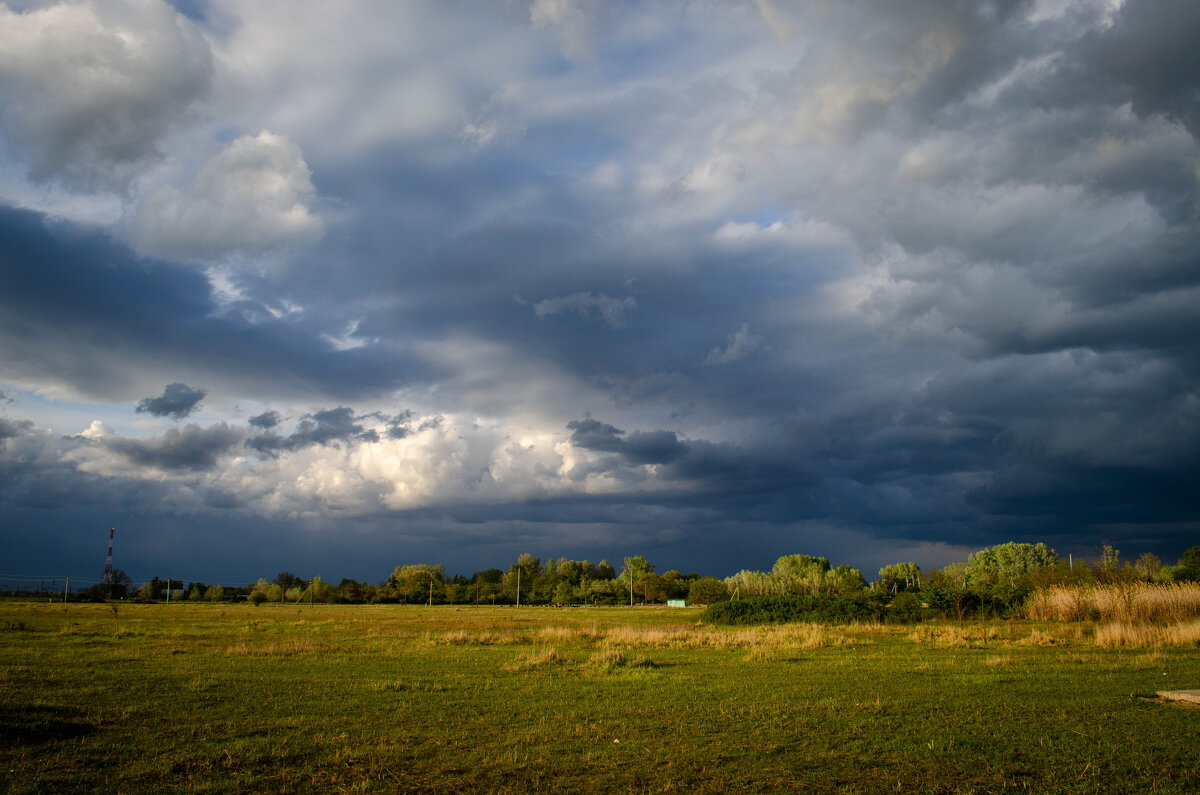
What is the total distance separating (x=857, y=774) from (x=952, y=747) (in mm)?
2362

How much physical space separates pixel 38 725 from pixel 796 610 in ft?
146

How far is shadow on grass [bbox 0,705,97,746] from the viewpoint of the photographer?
10547 millimetres

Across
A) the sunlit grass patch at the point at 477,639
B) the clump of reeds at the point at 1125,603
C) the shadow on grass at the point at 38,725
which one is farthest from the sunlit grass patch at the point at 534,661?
the clump of reeds at the point at 1125,603

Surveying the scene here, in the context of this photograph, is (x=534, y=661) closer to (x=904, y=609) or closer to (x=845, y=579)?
(x=904, y=609)

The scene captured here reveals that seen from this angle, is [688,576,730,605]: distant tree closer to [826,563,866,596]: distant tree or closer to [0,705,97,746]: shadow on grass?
[826,563,866,596]: distant tree

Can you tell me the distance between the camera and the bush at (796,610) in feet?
146

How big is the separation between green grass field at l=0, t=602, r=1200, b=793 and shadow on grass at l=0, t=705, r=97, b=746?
43 millimetres

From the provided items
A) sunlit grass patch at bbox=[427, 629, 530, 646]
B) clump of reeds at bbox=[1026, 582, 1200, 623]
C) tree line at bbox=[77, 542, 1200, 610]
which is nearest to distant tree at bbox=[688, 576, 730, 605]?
tree line at bbox=[77, 542, 1200, 610]

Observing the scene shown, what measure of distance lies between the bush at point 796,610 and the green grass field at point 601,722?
21.1 metres

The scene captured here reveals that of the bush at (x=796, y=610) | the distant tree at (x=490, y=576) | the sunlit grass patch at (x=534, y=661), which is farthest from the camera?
the distant tree at (x=490, y=576)

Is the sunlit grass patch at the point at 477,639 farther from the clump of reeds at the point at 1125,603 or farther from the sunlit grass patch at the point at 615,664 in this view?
the clump of reeds at the point at 1125,603

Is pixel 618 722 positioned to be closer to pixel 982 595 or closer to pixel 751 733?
pixel 751 733

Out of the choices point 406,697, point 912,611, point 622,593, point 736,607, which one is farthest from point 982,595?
point 622,593

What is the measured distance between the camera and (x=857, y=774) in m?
8.60
